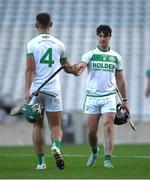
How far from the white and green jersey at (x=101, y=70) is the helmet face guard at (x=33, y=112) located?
114 centimetres

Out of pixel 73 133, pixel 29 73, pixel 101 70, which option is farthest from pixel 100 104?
pixel 73 133

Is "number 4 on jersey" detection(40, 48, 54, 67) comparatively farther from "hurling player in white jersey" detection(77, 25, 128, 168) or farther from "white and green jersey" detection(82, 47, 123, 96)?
"white and green jersey" detection(82, 47, 123, 96)

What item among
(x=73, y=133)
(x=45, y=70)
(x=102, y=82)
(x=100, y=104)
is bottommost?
(x=73, y=133)

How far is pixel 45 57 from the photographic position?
13492mm

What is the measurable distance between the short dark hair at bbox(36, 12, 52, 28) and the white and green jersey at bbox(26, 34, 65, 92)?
0.15 meters

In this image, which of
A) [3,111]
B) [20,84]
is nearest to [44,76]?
[3,111]

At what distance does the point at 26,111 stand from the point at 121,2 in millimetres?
28157

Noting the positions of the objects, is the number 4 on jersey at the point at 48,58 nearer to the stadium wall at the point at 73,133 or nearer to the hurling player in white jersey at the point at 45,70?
the hurling player in white jersey at the point at 45,70

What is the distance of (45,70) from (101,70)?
3.53 ft

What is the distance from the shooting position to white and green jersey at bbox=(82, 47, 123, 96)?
46.9ft

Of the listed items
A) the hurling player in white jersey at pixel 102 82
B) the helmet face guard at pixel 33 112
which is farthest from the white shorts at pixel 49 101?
the hurling player in white jersey at pixel 102 82

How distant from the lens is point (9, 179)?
11641 millimetres

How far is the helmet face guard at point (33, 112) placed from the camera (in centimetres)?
1338

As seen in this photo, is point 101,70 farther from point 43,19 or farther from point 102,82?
point 43,19
